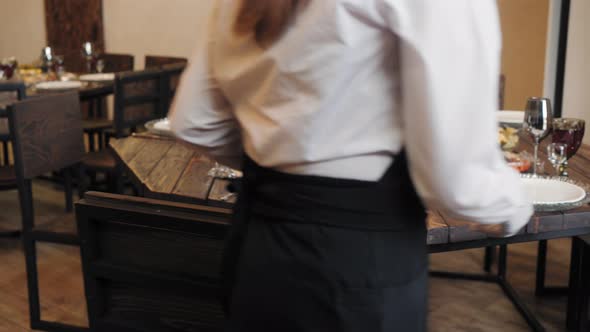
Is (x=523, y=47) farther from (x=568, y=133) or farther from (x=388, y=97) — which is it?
(x=388, y=97)

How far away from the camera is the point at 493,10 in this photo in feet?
2.96

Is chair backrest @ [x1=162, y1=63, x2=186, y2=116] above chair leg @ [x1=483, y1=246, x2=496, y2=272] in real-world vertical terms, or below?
above

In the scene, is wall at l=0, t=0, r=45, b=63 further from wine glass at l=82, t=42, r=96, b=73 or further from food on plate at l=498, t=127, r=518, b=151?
food on plate at l=498, t=127, r=518, b=151

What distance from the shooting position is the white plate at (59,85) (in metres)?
3.84

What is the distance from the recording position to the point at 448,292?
290cm

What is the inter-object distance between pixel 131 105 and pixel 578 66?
87.0 inches

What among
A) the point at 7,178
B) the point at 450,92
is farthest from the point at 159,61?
the point at 450,92

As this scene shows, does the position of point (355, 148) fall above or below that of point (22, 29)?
below

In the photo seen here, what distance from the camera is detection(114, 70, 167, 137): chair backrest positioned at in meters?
3.32

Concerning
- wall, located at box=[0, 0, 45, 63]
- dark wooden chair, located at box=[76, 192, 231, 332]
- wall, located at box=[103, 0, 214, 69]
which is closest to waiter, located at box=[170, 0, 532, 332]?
dark wooden chair, located at box=[76, 192, 231, 332]

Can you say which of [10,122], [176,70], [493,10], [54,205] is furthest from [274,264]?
[54,205]

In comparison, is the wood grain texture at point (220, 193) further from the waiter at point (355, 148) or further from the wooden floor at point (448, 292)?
the wooden floor at point (448, 292)

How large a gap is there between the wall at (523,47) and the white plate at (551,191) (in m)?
2.77

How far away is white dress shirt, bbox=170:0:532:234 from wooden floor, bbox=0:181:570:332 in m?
1.74
